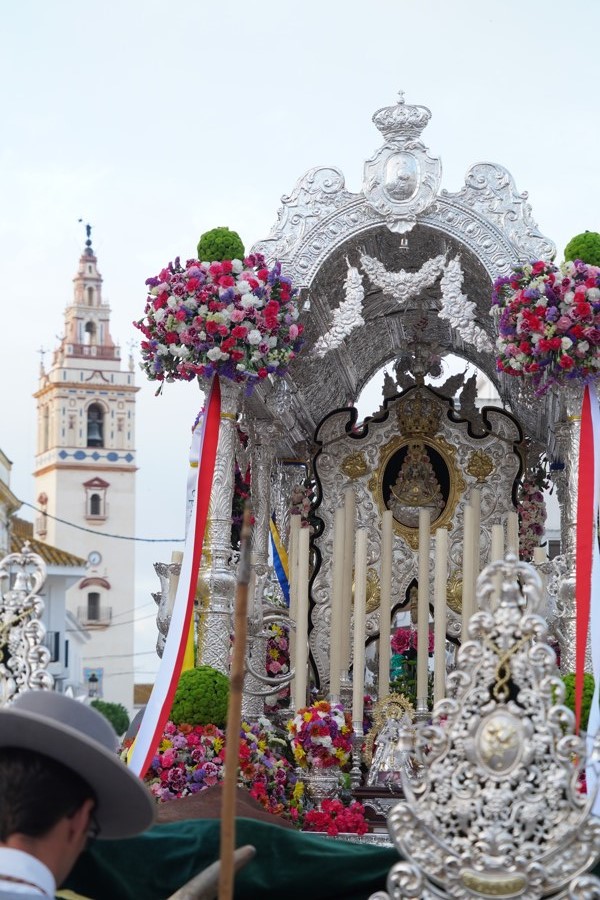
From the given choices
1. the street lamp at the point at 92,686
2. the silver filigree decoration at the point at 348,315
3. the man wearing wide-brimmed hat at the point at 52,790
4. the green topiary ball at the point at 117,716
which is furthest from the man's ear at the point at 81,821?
the street lamp at the point at 92,686

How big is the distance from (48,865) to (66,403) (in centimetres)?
7089

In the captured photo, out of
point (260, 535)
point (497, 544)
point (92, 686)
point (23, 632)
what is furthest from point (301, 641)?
Result: point (92, 686)

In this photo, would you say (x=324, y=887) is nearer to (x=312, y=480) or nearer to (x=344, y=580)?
(x=344, y=580)

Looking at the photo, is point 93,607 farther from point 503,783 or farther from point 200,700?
point 503,783

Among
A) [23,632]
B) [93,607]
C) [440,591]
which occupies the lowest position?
[93,607]

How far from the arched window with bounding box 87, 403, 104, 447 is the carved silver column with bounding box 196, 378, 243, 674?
6500 centimetres

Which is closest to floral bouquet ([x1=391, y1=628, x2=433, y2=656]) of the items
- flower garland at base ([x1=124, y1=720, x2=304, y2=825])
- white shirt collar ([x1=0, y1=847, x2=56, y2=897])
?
flower garland at base ([x1=124, y1=720, x2=304, y2=825])

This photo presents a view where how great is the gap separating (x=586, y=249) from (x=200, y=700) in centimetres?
285

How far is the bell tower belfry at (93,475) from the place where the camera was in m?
67.8

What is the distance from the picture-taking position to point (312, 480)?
31.5 ft

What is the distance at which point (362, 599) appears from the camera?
7648 mm

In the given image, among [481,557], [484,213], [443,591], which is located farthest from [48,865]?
[481,557]

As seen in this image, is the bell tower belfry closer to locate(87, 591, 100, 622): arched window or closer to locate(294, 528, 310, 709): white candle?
locate(87, 591, 100, 622): arched window

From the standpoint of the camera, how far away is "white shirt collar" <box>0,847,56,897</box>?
112 inches
